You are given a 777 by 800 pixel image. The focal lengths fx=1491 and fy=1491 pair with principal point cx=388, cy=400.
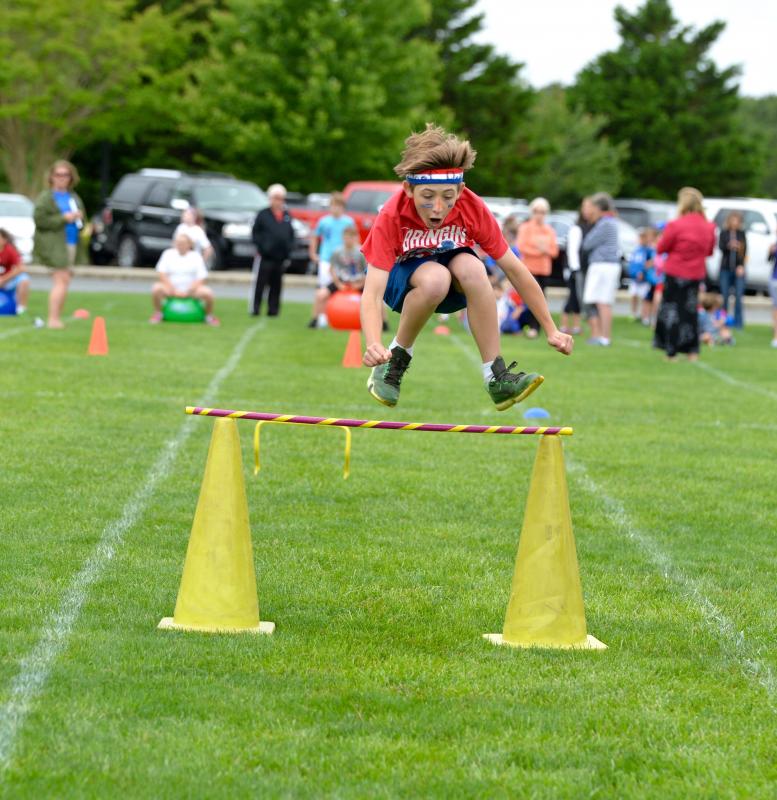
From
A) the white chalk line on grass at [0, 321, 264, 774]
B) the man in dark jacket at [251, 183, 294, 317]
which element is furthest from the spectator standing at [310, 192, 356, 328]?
the white chalk line on grass at [0, 321, 264, 774]

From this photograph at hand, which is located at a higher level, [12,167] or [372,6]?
[372,6]

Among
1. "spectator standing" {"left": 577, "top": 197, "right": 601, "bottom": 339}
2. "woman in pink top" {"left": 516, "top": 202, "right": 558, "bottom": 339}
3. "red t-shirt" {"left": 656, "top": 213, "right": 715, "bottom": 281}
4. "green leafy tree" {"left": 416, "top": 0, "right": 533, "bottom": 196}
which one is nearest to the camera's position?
"red t-shirt" {"left": 656, "top": 213, "right": 715, "bottom": 281}

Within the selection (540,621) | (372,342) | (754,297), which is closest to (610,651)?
(540,621)

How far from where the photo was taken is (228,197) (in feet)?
109

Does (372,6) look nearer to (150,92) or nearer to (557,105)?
(150,92)

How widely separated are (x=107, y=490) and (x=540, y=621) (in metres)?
3.69

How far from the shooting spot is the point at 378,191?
→ 1371 inches

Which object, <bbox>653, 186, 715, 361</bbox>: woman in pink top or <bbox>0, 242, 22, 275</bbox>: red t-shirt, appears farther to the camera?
<bbox>0, 242, 22, 275</bbox>: red t-shirt

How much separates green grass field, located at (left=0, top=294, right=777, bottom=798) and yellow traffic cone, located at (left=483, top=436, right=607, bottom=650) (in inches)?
6.9

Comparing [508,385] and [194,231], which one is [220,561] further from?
[194,231]

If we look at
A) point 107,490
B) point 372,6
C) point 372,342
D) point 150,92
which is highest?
point 372,6

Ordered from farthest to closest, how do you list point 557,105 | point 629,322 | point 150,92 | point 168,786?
point 557,105 < point 150,92 < point 629,322 < point 168,786

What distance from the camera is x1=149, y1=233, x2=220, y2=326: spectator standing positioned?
21391 mm

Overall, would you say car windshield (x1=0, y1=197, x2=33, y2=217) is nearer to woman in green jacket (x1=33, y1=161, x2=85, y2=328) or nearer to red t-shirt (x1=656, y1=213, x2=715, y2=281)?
woman in green jacket (x1=33, y1=161, x2=85, y2=328)
